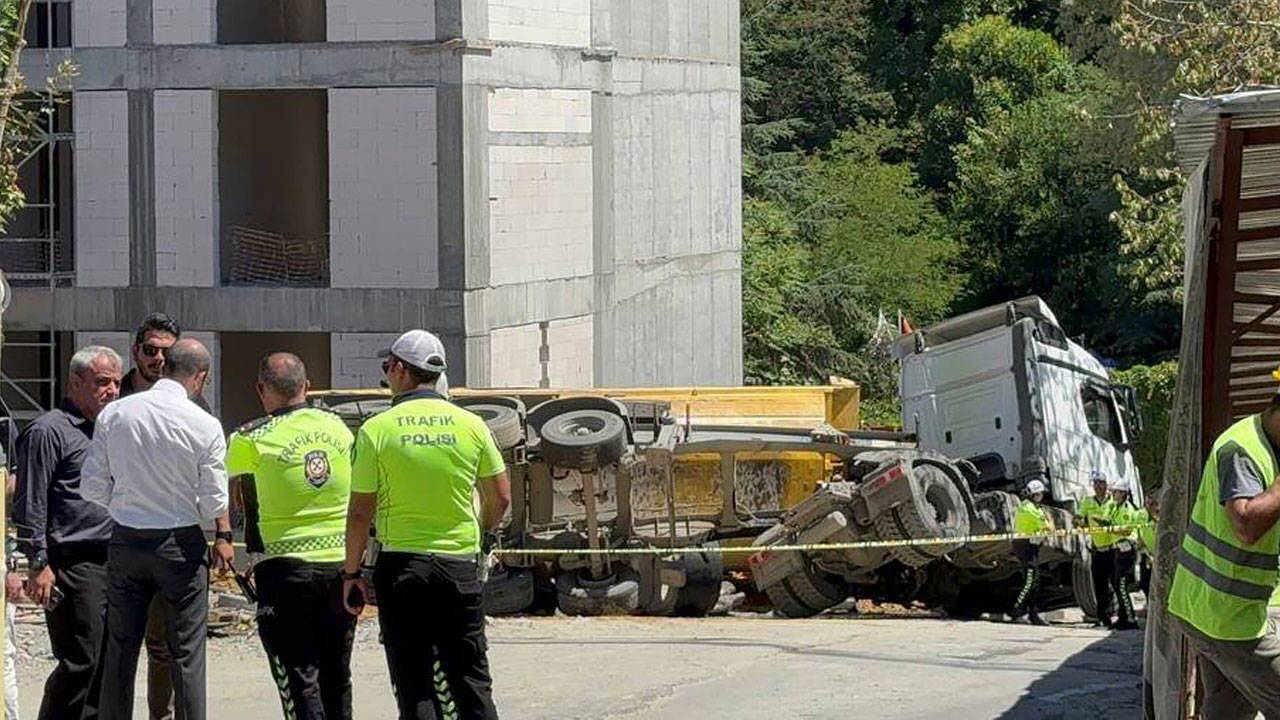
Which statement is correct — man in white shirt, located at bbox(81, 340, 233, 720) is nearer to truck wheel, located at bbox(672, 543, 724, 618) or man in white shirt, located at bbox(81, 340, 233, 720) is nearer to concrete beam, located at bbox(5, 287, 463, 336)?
truck wheel, located at bbox(672, 543, 724, 618)

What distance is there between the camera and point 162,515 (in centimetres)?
885

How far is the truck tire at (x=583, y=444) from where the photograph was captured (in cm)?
1691

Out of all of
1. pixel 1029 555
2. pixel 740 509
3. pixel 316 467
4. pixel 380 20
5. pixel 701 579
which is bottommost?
pixel 701 579

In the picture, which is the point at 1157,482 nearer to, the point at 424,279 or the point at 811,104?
the point at 424,279

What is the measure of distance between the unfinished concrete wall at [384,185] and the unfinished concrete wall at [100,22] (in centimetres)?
315

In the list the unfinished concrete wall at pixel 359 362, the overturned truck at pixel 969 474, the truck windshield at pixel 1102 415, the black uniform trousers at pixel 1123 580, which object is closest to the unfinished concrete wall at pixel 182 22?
the unfinished concrete wall at pixel 359 362

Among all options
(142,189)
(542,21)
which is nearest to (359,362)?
(142,189)

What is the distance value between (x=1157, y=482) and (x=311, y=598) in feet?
85.3

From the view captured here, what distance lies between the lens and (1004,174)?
164ft

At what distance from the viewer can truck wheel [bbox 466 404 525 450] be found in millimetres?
16969

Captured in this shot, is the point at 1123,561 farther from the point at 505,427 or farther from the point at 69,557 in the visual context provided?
the point at 69,557

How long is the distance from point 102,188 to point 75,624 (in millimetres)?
20158

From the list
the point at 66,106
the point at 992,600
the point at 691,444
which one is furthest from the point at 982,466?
the point at 66,106

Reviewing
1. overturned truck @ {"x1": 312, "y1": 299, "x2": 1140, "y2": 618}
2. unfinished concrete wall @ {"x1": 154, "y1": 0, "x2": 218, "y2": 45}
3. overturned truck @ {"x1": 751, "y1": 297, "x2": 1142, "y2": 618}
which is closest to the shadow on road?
overturned truck @ {"x1": 751, "y1": 297, "x2": 1142, "y2": 618}
